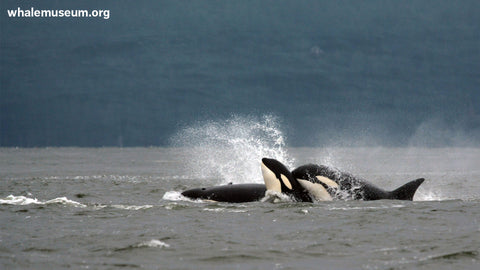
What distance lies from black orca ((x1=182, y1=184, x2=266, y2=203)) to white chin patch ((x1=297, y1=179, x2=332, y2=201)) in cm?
141

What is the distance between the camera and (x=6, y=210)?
69.2ft

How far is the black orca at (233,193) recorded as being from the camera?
75.0 feet

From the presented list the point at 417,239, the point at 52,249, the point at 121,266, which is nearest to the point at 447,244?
the point at 417,239

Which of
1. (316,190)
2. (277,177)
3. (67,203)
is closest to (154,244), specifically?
(277,177)

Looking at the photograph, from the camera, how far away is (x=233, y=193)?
75.7 feet

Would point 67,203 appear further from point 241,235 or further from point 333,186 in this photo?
point 241,235

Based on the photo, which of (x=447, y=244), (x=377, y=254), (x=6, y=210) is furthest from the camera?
(x=6, y=210)

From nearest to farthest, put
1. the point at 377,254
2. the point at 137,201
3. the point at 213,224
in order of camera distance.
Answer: the point at 377,254 < the point at 213,224 < the point at 137,201

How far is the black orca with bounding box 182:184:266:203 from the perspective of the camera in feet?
75.0

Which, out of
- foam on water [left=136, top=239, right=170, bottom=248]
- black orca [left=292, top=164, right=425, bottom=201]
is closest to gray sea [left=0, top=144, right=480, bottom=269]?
foam on water [left=136, top=239, right=170, bottom=248]

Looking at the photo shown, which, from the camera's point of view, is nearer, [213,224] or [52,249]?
[52,249]

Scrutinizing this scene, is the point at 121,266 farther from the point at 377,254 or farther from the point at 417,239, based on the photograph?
the point at 417,239

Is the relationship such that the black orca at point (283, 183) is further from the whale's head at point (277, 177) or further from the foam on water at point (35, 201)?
the foam on water at point (35, 201)

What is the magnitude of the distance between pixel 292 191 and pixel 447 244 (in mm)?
7435
